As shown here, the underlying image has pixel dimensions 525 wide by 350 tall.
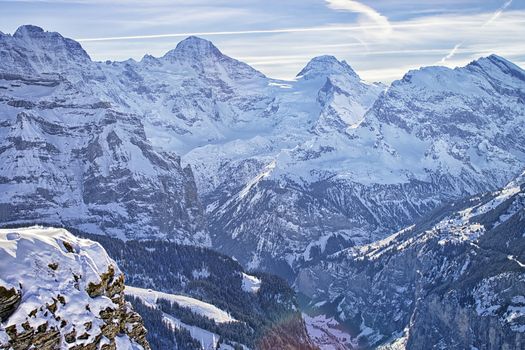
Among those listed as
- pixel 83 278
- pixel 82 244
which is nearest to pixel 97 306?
pixel 83 278

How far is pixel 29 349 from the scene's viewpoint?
56.5 m

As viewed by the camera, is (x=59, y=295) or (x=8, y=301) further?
(x=59, y=295)

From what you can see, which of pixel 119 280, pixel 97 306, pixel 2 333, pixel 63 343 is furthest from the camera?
pixel 119 280

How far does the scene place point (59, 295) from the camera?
196 ft

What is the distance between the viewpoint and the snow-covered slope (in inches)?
2226

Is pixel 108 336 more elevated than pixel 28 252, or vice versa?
pixel 28 252

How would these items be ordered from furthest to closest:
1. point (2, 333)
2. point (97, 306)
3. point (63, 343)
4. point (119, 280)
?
point (119, 280) → point (97, 306) → point (63, 343) → point (2, 333)

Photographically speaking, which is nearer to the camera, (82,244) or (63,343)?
(63,343)

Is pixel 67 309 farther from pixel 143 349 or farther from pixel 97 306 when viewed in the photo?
pixel 143 349

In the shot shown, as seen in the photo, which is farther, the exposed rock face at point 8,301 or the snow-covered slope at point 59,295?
the snow-covered slope at point 59,295

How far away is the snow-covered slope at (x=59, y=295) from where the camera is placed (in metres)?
56.5

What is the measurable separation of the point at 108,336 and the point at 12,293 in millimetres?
9724

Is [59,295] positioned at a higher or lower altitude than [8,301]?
lower

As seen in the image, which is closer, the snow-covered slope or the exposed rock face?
the exposed rock face
